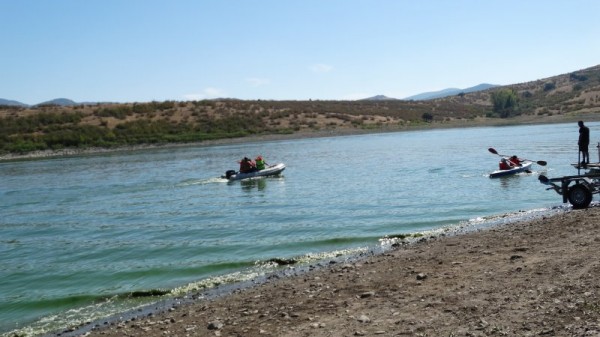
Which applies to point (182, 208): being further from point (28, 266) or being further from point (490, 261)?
point (490, 261)

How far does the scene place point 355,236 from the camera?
683 inches

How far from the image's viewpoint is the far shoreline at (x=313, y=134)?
71.1 m

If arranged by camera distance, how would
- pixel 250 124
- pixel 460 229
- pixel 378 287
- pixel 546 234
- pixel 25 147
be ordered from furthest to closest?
1. pixel 250 124
2. pixel 25 147
3. pixel 460 229
4. pixel 546 234
5. pixel 378 287

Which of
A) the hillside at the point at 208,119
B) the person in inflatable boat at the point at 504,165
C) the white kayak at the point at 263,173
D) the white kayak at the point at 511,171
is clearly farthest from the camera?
the hillside at the point at 208,119

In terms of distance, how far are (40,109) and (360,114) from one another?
52.9 meters

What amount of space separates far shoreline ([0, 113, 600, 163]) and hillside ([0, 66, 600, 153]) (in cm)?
59

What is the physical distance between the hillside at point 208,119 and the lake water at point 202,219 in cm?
3274

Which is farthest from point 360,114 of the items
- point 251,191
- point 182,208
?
point 182,208

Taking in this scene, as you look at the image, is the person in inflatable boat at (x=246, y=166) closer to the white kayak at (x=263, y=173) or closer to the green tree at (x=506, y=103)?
the white kayak at (x=263, y=173)

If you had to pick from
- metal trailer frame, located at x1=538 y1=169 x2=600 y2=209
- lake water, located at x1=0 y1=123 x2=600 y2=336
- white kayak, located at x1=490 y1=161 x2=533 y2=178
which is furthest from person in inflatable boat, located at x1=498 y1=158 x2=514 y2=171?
metal trailer frame, located at x1=538 y1=169 x2=600 y2=209

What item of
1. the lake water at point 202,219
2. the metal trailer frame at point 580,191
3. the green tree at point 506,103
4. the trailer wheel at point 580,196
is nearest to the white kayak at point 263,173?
the lake water at point 202,219

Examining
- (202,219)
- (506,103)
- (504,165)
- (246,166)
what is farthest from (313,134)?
(202,219)

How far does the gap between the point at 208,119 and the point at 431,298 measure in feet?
263

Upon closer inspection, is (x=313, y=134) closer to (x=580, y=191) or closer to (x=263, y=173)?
(x=263, y=173)
